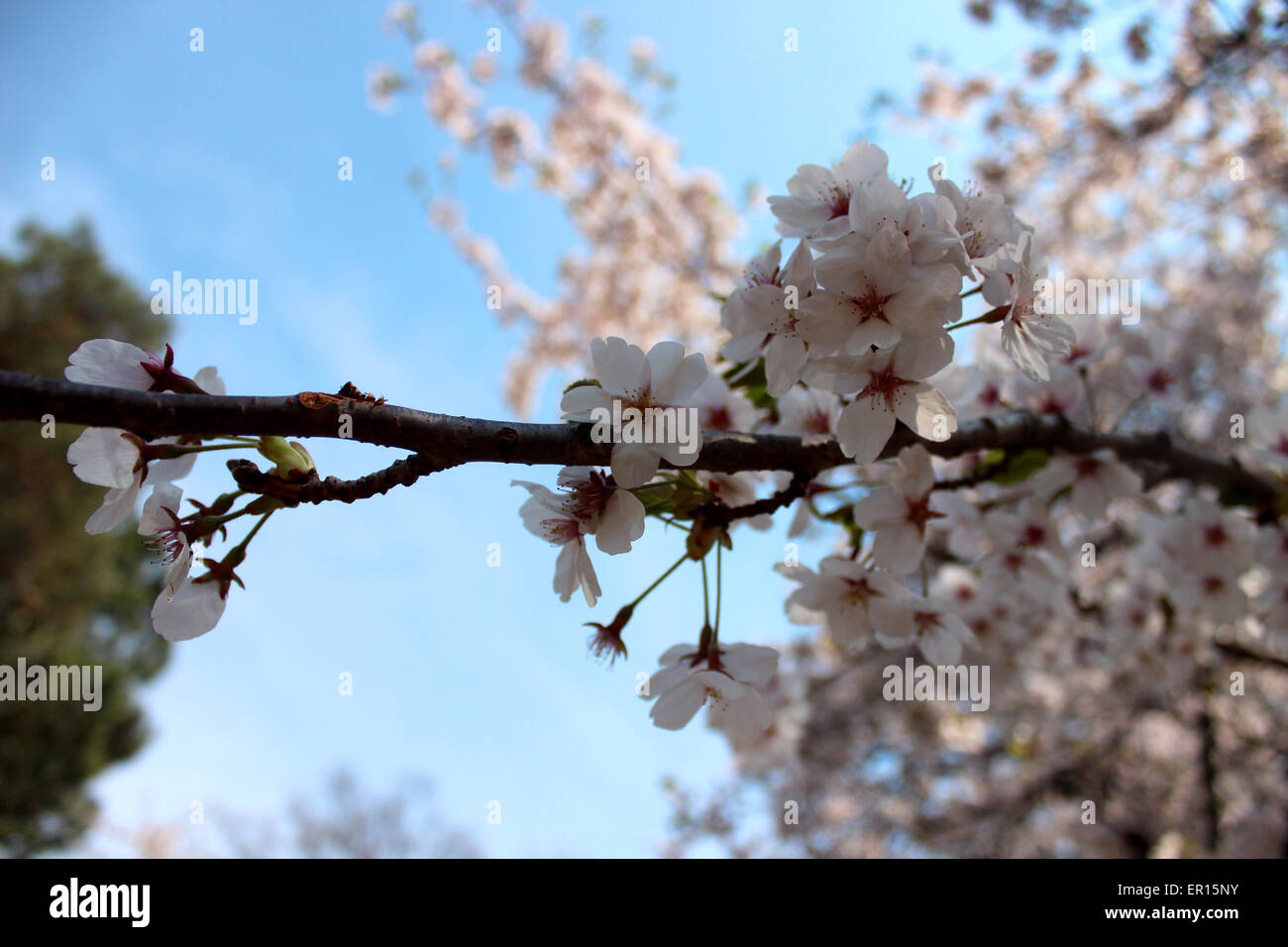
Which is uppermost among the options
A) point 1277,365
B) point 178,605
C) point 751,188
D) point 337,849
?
point 751,188

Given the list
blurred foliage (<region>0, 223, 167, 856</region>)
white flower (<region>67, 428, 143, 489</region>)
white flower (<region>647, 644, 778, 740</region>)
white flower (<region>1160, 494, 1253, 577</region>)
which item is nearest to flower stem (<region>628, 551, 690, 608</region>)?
white flower (<region>647, 644, 778, 740</region>)

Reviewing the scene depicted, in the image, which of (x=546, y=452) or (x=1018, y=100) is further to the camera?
(x=1018, y=100)

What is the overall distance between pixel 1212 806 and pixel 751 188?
5.44m

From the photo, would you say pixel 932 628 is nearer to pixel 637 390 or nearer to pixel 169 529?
pixel 637 390

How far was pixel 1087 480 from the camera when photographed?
140cm

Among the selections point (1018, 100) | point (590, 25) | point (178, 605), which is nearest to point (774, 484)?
point (178, 605)

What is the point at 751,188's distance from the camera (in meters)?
6.49

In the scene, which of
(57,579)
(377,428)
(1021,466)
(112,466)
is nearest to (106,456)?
(112,466)

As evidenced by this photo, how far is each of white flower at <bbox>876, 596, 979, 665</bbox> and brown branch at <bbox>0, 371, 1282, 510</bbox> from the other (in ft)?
0.87

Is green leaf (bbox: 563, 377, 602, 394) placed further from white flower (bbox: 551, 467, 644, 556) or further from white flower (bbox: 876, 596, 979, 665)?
white flower (bbox: 876, 596, 979, 665)

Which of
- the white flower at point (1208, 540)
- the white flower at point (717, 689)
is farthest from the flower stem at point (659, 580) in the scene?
the white flower at point (1208, 540)

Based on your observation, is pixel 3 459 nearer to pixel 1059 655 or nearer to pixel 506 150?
pixel 506 150

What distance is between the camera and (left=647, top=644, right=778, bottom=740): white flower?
39.0 inches
